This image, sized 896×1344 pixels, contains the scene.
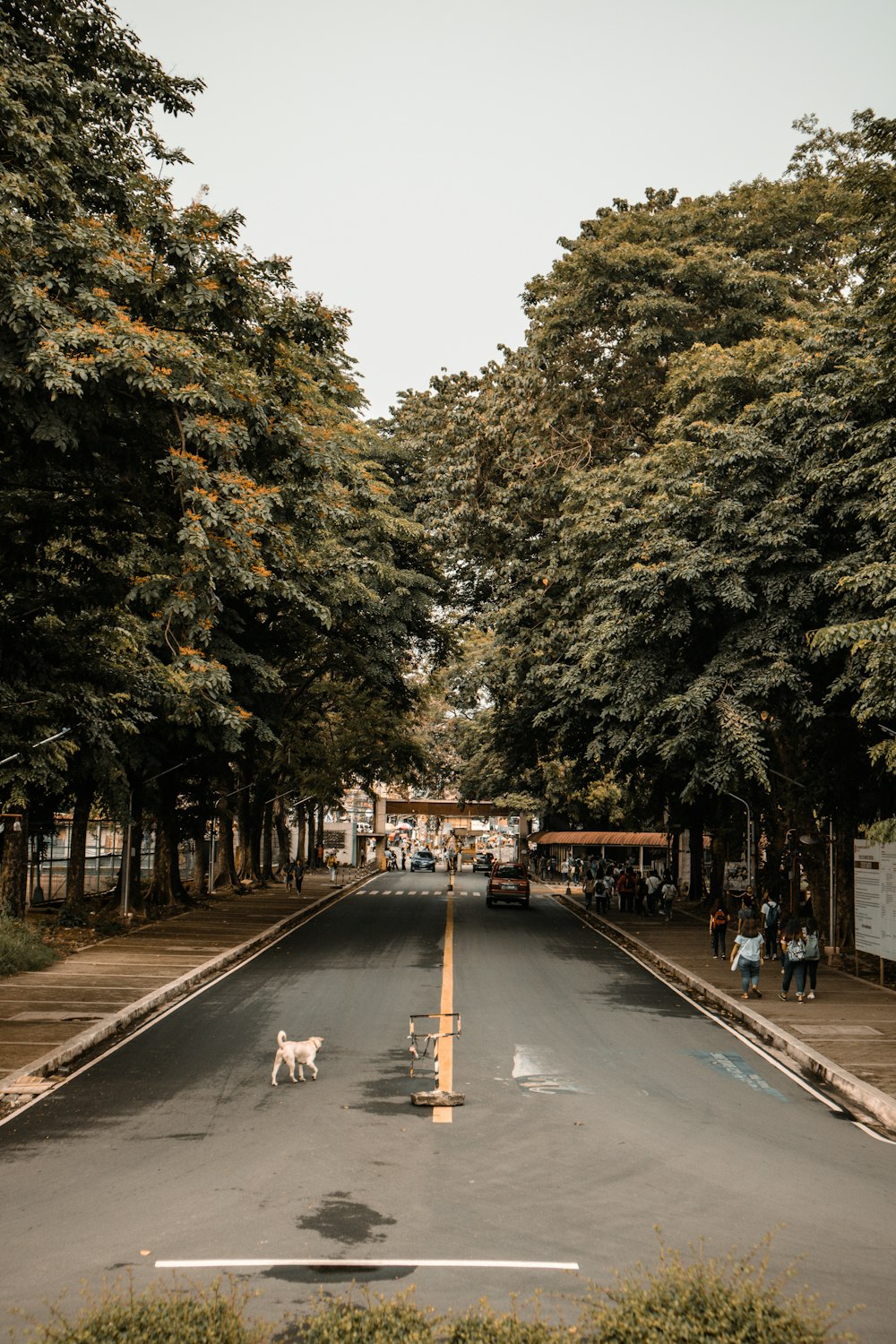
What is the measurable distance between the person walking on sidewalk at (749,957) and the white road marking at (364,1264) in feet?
44.7

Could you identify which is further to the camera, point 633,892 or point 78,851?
point 633,892

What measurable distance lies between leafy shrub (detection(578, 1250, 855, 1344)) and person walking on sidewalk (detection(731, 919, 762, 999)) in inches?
566

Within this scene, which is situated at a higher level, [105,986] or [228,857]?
[228,857]

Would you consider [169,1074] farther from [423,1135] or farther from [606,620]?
[606,620]

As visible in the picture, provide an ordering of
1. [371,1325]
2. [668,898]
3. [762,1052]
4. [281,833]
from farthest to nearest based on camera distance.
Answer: [281,833], [668,898], [762,1052], [371,1325]

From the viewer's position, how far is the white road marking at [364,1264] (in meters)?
7.62

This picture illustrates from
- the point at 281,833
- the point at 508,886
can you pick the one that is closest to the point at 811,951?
the point at 508,886

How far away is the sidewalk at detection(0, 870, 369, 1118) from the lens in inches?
575

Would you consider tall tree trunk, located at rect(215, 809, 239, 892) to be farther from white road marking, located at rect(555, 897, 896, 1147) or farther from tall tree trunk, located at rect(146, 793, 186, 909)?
white road marking, located at rect(555, 897, 896, 1147)

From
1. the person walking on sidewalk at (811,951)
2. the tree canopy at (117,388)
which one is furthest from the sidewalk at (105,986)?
the person walking on sidewalk at (811,951)

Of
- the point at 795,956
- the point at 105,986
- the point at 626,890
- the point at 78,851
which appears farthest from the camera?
the point at 626,890

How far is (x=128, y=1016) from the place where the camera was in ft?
59.0

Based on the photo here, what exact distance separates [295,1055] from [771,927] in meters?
16.7

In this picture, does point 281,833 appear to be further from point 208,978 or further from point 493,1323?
point 493,1323
